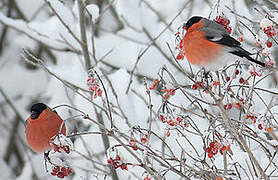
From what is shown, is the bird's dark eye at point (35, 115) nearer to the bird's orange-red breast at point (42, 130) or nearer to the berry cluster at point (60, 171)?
the bird's orange-red breast at point (42, 130)

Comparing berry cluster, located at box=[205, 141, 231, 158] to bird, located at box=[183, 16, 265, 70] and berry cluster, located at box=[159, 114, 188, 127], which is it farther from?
bird, located at box=[183, 16, 265, 70]

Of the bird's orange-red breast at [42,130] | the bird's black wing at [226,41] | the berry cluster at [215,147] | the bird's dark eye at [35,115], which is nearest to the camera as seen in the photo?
the berry cluster at [215,147]

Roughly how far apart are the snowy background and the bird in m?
0.08

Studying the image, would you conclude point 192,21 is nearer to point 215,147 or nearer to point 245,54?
point 245,54

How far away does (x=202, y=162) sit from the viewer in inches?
63.3

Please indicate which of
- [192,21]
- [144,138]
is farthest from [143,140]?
[192,21]

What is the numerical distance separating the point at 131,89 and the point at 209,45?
1.50m

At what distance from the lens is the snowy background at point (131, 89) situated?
1.79 m

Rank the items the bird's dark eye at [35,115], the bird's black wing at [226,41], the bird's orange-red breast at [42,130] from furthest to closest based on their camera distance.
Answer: the bird's dark eye at [35,115], the bird's orange-red breast at [42,130], the bird's black wing at [226,41]

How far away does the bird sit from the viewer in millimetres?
1941

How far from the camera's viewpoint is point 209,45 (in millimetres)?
2064

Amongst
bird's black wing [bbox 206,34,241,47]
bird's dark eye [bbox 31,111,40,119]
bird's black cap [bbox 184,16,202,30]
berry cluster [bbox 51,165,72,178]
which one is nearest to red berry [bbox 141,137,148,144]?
berry cluster [bbox 51,165,72,178]

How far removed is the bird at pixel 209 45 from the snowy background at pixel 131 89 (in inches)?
3.0

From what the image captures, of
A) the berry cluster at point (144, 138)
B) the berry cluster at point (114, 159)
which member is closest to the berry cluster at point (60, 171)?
the berry cluster at point (114, 159)
